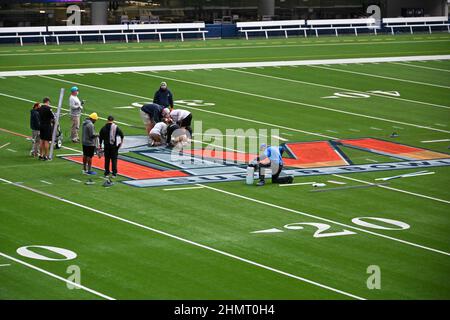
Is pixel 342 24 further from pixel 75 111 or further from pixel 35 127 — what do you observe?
pixel 35 127

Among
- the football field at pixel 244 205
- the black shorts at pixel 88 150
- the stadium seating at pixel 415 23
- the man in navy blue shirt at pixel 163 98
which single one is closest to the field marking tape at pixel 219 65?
the football field at pixel 244 205

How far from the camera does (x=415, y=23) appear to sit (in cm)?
7244

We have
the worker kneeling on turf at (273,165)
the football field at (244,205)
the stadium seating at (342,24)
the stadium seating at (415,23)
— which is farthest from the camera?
the stadium seating at (415,23)

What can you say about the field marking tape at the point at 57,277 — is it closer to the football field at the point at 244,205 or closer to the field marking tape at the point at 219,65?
the football field at the point at 244,205

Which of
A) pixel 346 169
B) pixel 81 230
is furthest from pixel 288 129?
pixel 81 230

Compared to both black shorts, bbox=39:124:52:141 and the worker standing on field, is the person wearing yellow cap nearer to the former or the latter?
black shorts, bbox=39:124:52:141

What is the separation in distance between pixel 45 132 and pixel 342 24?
46096mm

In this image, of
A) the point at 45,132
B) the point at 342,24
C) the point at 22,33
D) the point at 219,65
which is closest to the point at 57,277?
the point at 45,132

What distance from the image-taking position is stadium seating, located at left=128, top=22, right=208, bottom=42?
209 ft

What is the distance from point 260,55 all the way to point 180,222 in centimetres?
3167

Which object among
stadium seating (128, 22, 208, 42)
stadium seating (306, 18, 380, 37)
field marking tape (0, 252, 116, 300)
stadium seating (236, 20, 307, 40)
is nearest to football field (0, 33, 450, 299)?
field marking tape (0, 252, 116, 300)

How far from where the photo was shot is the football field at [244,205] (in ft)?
58.7

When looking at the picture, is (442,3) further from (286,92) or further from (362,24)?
(286,92)

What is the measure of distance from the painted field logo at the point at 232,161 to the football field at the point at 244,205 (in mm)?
99
